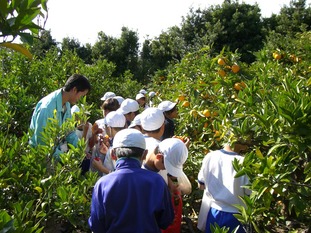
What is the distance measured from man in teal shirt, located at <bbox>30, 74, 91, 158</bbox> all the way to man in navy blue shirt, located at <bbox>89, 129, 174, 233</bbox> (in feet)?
3.79

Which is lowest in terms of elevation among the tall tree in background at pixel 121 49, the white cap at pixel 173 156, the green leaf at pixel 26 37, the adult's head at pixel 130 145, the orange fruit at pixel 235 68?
the white cap at pixel 173 156

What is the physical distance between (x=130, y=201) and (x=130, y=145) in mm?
315

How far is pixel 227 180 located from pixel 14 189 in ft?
4.74

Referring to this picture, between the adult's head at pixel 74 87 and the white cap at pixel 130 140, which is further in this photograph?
the adult's head at pixel 74 87

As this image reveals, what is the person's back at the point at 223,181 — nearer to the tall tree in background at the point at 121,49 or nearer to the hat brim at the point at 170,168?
the hat brim at the point at 170,168

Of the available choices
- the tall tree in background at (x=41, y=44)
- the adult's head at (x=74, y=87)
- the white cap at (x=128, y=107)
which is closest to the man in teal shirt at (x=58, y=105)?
the adult's head at (x=74, y=87)

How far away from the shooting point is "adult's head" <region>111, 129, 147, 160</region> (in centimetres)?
225

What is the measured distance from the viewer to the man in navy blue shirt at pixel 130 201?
83.8 inches

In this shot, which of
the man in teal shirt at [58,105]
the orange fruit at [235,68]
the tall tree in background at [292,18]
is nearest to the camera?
the man in teal shirt at [58,105]

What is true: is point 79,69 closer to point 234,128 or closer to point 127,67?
point 234,128

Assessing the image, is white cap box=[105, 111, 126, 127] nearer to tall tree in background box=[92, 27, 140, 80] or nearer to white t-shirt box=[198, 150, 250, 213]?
white t-shirt box=[198, 150, 250, 213]

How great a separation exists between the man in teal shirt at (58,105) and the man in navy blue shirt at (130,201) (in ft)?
3.79

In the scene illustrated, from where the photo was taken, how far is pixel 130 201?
2.12 meters

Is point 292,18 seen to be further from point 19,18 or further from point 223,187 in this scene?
point 19,18
